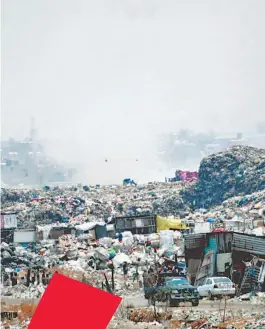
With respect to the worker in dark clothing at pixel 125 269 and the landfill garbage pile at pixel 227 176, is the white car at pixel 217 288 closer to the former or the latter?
the worker in dark clothing at pixel 125 269

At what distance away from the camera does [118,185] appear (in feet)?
41.1

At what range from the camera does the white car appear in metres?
5.12

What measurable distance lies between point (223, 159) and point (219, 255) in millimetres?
5244

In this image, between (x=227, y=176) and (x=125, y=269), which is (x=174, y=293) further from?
(x=227, y=176)

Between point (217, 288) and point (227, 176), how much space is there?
5.40 m

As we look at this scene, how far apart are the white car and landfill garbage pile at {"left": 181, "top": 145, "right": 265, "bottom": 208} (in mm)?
4675

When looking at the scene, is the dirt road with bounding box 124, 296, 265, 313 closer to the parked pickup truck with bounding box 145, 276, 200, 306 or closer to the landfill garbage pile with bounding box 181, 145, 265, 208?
the parked pickup truck with bounding box 145, 276, 200, 306

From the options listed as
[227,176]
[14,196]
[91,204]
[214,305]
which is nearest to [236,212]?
[227,176]

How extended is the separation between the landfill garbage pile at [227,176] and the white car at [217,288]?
15.3 ft

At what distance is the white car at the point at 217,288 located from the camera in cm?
512

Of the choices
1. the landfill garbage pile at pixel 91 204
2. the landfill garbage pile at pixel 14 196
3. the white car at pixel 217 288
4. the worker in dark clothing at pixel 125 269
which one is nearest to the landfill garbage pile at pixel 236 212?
the landfill garbage pile at pixel 91 204

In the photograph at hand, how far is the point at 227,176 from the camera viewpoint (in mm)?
10430

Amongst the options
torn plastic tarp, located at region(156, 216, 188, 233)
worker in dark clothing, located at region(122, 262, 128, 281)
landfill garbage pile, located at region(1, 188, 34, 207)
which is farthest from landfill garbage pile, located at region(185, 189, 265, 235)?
landfill garbage pile, located at region(1, 188, 34, 207)

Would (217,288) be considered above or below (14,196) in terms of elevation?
below
